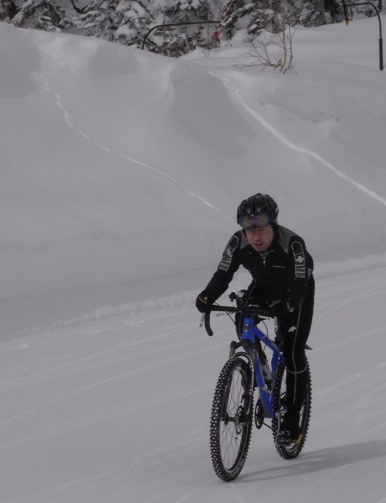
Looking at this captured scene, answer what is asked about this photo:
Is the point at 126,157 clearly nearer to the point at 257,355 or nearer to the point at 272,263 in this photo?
the point at 272,263

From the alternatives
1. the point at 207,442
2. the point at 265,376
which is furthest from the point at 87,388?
the point at 265,376

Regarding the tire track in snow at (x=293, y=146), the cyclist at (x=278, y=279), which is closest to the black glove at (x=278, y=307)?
the cyclist at (x=278, y=279)

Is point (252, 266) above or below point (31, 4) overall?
above

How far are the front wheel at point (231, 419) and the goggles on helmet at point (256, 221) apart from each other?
0.79 metres

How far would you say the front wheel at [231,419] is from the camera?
5.88 metres

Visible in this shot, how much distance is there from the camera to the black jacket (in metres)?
6.29

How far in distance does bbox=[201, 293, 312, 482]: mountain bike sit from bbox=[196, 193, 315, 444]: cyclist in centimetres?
10

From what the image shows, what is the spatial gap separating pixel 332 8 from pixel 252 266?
170 feet

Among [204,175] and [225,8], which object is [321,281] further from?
[225,8]

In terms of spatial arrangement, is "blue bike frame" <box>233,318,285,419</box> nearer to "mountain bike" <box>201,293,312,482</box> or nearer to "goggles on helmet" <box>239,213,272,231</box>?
"mountain bike" <box>201,293,312,482</box>

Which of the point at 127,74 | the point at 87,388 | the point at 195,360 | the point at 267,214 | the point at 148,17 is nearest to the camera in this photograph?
the point at 267,214

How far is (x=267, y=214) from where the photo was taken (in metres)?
6.09

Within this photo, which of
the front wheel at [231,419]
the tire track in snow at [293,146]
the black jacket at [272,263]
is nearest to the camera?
the front wheel at [231,419]

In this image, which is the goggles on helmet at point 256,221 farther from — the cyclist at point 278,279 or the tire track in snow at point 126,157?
the tire track in snow at point 126,157
